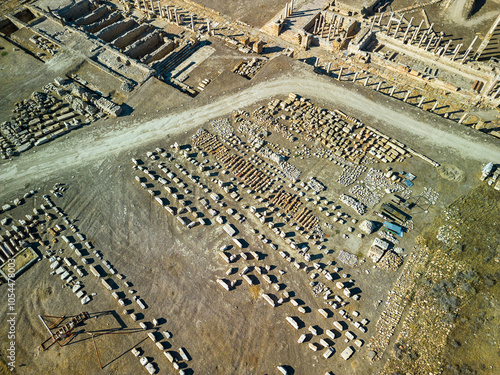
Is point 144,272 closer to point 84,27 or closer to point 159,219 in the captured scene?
point 159,219

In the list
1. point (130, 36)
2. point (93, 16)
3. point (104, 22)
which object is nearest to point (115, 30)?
point (104, 22)

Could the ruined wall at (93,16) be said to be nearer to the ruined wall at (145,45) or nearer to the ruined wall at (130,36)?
the ruined wall at (130,36)

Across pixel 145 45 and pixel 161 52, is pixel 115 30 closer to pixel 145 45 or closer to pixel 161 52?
pixel 145 45

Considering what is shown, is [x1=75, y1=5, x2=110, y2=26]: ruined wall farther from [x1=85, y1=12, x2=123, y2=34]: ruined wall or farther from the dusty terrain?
the dusty terrain

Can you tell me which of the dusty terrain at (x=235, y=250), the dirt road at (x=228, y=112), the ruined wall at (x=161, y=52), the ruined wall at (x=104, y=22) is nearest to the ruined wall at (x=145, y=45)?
the ruined wall at (x=161, y=52)

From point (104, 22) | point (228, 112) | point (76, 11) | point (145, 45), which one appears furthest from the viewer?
point (76, 11)

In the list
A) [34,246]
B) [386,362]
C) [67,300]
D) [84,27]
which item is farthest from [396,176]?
[84,27]

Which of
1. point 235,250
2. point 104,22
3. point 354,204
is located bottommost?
point 235,250

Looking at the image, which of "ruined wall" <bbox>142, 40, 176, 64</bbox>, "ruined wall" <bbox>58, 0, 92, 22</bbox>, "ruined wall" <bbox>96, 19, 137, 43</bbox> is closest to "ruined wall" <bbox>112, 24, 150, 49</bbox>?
"ruined wall" <bbox>96, 19, 137, 43</bbox>
